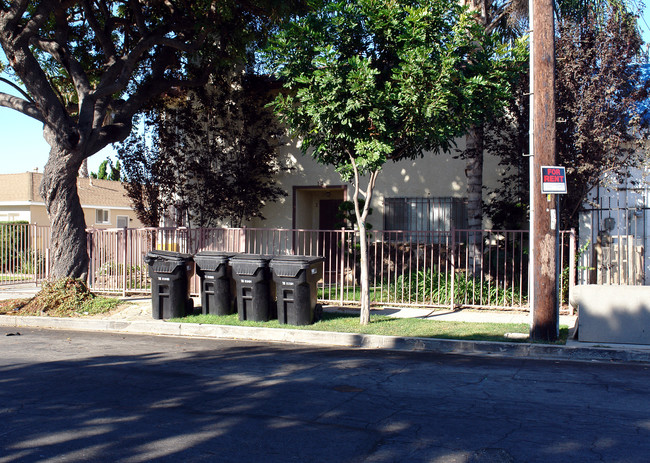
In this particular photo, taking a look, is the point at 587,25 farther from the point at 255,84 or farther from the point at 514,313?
the point at 255,84

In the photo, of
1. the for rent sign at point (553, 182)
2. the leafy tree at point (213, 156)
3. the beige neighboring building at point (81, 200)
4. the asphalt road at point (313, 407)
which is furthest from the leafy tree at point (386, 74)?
the beige neighboring building at point (81, 200)

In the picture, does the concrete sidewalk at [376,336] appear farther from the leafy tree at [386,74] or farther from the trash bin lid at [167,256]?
the leafy tree at [386,74]

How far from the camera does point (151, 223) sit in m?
16.3

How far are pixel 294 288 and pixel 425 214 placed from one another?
6.16 meters

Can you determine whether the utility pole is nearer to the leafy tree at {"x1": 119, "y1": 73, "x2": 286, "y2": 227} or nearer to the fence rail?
the fence rail

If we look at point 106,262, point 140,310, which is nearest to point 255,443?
point 140,310

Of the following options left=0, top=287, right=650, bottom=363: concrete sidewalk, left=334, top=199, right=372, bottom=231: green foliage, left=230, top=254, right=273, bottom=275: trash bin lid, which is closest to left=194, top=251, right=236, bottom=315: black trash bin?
left=230, top=254, right=273, bottom=275: trash bin lid

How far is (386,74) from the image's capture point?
31.9 ft

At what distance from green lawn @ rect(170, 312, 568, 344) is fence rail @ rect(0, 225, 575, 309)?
1385 mm

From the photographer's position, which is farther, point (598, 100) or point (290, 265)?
point (598, 100)

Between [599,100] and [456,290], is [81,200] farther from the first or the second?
[599,100]

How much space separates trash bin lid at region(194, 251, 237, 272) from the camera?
10609 mm

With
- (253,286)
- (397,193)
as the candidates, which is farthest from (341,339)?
(397,193)

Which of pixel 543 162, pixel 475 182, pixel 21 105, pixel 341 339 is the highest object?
pixel 21 105
